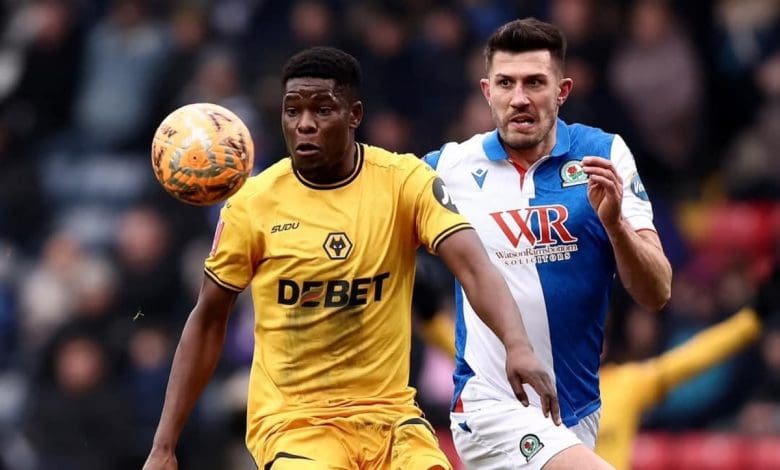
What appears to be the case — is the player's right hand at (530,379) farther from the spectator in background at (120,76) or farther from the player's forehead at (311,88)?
the spectator in background at (120,76)

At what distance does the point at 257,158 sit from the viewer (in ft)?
45.0

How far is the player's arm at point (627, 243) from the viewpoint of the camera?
7.09 meters

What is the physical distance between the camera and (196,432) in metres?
12.4

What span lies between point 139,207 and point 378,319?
7.10m

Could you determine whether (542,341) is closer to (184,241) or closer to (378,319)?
(378,319)

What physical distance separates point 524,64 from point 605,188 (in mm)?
835

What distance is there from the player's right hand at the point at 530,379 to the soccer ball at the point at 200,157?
1330 mm

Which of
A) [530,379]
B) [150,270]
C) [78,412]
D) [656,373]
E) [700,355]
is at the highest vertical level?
[530,379]

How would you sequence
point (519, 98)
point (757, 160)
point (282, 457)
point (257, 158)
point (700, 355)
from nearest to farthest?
1. point (282, 457)
2. point (519, 98)
3. point (700, 355)
4. point (757, 160)
5. point (257, 158)

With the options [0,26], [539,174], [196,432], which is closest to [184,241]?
[196,432]

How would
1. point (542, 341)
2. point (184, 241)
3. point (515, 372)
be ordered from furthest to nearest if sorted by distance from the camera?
point (184, 241)
point (542, 341)
point (515, 372)

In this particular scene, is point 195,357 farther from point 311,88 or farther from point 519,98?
point 519,98

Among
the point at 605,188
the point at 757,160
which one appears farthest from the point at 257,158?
the point at 605,188

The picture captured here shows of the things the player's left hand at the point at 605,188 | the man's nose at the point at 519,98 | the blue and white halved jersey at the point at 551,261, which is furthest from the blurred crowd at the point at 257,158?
the player's left hand at the point at 605,188
